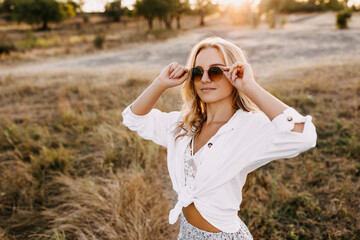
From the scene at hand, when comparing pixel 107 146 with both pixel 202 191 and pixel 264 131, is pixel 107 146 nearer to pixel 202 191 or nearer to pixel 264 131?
pixel 202 191

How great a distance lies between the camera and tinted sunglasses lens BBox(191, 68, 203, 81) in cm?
154

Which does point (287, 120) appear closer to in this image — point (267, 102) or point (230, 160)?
point (267, 102)

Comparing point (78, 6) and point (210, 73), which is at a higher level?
point (78, 6)

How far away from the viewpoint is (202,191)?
4.57 feet

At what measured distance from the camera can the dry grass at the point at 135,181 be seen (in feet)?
8.16

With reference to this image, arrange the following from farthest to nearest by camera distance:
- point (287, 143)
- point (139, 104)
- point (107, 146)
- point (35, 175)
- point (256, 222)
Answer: point (107, 146)
point (35, 175)
point (256, 222)
point (139, 104)
point (287, 143)

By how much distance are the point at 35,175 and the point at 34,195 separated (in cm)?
48

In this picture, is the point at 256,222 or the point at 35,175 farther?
the point at 35,175

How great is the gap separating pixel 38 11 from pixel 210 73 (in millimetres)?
42570

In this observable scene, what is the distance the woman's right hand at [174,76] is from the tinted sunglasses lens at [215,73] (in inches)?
9.0

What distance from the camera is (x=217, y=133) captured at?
1.39m

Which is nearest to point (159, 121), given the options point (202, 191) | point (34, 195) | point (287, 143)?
point (202, 191)

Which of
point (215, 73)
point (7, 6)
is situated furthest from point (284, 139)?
point (7, 6)

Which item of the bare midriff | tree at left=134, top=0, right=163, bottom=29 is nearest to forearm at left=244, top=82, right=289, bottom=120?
the bare midriff
